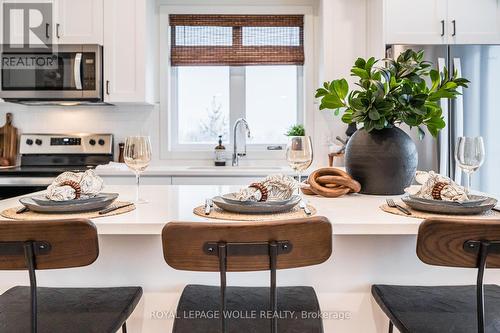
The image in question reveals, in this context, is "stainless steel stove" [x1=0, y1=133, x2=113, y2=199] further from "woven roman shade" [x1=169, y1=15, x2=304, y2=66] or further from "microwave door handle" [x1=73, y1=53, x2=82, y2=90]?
"woven roman shade" [x1=169, y1=15, x2=304, y2=66]

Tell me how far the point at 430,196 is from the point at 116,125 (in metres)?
2.85

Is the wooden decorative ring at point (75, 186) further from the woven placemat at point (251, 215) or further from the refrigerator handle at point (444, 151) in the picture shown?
the refrigerator handle at point (444, 151)

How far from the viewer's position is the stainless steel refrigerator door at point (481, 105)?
8.48 feet

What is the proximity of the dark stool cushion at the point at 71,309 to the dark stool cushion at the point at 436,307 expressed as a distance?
0.71 m

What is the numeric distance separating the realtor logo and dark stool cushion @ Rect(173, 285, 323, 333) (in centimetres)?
270

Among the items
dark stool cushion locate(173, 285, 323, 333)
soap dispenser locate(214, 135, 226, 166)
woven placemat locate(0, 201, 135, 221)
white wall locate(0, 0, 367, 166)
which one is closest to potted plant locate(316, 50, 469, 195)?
dark stool cushion locate(173, 285, 323, 333)

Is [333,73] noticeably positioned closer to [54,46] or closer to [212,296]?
[54,46]

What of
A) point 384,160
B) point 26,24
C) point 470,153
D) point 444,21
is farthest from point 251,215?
point 26,24

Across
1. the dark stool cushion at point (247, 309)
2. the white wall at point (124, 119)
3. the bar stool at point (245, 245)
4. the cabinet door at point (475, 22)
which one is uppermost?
the cabinet door at point (475, 22)

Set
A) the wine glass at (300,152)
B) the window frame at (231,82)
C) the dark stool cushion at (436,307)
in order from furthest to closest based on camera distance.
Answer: the window frame at (231,82) < the wine glass at (300,152) < the dark stool cushion at (436,307)

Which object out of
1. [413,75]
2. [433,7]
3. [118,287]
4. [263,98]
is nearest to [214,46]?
[263,98]

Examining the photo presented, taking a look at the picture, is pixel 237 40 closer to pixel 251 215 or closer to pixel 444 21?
pixel 444 21

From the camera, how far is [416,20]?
272cm

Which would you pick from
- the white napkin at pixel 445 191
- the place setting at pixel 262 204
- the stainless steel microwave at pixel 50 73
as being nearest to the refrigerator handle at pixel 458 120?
the white napkin at pixel 445 191
